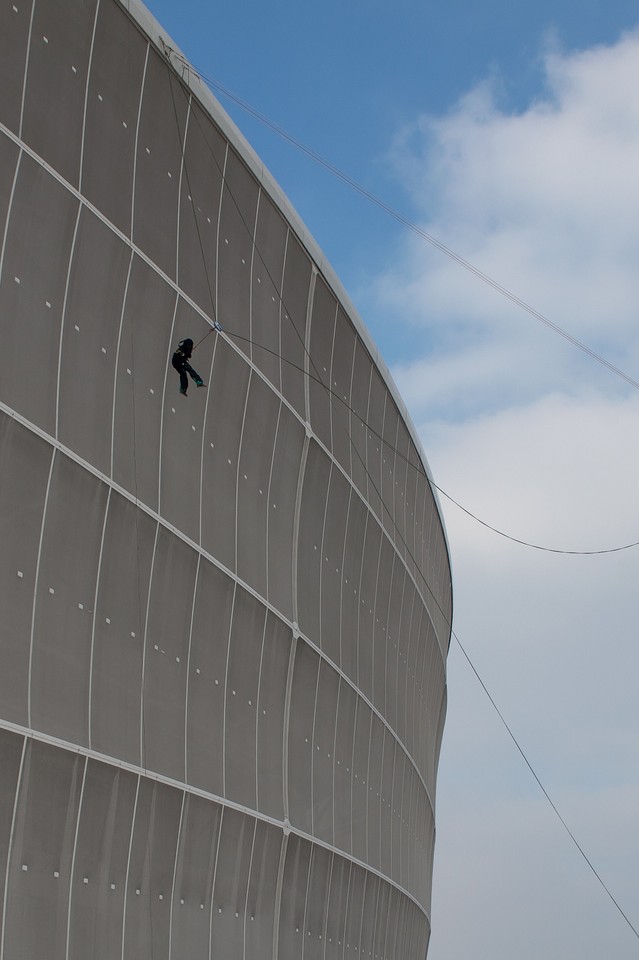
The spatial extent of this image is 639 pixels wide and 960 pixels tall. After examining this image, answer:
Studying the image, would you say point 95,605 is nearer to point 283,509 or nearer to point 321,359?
point 283,509

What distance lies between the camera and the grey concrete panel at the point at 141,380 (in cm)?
1184

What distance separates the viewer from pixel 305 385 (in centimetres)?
1681

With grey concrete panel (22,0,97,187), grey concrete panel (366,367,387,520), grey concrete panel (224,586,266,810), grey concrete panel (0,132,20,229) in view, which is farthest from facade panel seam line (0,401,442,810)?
grey concrete panel (366,367,387,520)

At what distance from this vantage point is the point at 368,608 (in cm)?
1975

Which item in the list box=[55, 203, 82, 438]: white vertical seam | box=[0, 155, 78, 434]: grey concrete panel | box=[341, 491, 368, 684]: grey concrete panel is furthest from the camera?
box=[341, 491, 368, 684]: grey concrete panel

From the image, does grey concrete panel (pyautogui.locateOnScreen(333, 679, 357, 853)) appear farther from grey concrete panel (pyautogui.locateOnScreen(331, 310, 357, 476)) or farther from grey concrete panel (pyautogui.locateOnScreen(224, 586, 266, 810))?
grey concrete panel (pyautogui.locateOnScreen(331, 310, 357, 476))

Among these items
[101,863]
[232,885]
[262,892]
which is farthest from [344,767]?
[101,863]

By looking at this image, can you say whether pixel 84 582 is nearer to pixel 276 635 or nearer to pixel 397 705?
pixel 276 635

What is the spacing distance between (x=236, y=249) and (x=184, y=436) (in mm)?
2966

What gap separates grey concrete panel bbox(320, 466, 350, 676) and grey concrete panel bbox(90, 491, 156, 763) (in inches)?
224

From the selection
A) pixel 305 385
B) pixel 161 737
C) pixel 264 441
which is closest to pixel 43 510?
pixel 161 737

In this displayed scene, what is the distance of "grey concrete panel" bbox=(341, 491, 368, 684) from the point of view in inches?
725

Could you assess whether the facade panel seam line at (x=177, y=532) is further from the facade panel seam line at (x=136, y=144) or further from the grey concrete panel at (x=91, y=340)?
the facade panel seam line at (x=136, y=144)

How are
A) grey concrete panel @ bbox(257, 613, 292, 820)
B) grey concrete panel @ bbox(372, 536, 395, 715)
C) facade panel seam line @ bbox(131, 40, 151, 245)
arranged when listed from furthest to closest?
grey concrete panel @ bbox(372, 536, 395, 715) < grey concrete panel @ bbox(257, 613, 292, 820) < facade panel seam line @ bbox(131, 40, 151, 245)
